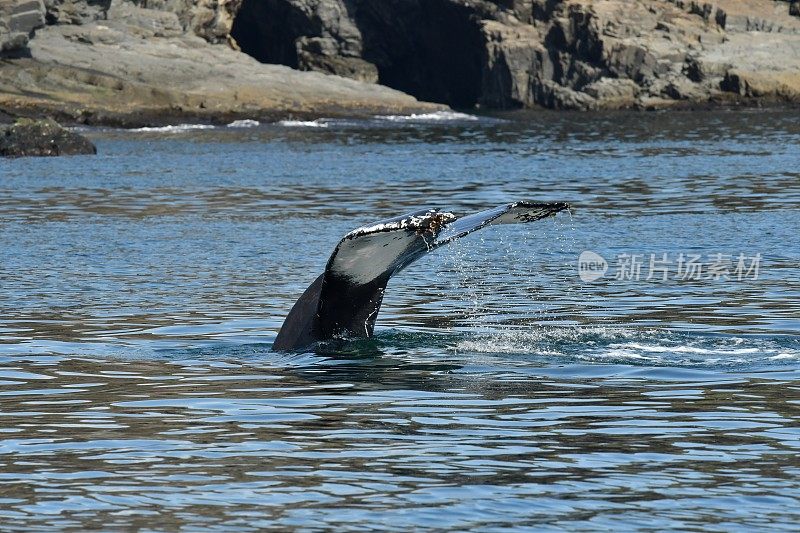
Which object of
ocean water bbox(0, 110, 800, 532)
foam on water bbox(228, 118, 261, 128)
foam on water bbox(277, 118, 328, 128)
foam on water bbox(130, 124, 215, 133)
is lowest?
foam on water bbox(130, 124, 215, 133)

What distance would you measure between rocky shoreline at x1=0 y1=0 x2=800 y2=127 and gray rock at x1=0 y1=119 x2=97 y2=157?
14.6 m

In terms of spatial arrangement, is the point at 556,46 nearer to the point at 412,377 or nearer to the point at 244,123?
the point at 244,123

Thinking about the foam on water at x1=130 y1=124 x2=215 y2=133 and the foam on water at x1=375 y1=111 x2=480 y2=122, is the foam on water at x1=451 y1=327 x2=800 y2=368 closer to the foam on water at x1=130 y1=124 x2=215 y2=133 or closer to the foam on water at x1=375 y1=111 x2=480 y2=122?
the foam on water at x1=130 y1=124 x2=215 y2=133

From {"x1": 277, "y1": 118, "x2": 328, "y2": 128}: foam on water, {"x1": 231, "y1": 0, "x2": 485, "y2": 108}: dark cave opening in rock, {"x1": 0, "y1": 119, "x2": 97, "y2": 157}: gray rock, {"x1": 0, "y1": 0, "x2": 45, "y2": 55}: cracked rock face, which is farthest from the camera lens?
{"x1": 231, "y1": 0, "x2": 485, "y2": 108}: dark cave opening in rock

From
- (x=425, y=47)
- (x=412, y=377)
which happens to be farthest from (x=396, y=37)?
(x=412, y=377)

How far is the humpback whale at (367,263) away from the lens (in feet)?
30.7

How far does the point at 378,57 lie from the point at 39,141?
5609cm

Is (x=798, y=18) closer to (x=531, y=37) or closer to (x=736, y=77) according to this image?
(x=736, y=77)

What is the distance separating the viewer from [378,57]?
329 feet

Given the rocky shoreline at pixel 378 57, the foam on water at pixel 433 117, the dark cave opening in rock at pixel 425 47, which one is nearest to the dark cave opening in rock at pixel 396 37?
the dark cave opening in rock at pixel 425 47

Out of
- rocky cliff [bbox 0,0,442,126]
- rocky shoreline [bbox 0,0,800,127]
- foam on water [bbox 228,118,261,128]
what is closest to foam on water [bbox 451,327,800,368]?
rocky shoreline [bbox 0,0,800,127]

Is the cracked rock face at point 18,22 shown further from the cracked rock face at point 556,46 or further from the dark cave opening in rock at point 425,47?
the dark cave opening in rock at point 425,47

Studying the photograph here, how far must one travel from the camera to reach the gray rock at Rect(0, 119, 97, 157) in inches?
1789

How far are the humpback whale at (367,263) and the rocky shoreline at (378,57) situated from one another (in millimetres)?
52308
